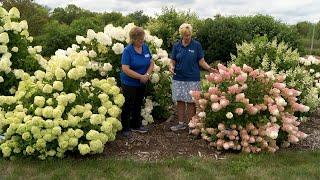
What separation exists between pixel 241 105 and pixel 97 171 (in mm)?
2089

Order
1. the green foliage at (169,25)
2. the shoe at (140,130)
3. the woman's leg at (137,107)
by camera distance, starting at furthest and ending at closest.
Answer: the green foliage at (169,25)
the shoe at (140,130)
the woman's leg at (137,107)

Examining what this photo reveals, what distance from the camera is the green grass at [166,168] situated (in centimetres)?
618

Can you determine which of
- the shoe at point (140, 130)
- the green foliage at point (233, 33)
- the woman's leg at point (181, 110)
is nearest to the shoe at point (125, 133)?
the shoe at point (140, 130)

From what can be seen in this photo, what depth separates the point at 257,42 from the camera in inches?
385

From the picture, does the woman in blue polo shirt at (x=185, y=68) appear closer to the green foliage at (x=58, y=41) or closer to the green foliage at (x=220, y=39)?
the green foliage at (x=58, y=41)

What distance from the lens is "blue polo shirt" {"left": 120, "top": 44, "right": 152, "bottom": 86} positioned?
7.25 meters

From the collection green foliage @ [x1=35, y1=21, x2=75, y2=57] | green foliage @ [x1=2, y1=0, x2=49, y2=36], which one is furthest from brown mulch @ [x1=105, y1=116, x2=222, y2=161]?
green foliage @ [x1=2, y1=0, x2=49, y2=36]

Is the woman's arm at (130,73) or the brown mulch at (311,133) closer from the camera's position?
the woman's arm at (130,73)

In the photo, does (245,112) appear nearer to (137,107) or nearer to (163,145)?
(163,145)

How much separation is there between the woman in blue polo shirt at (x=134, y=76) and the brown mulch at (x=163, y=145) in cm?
22

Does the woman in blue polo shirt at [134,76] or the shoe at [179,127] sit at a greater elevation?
the woman in blue polo shirt at [134,76]

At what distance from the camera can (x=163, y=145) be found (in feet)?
24.3

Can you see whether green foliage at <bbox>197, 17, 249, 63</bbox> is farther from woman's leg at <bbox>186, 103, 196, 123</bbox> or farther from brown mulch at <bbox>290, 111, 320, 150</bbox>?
woman's leg at <bbox>186, 103, 196, 123</bbox>

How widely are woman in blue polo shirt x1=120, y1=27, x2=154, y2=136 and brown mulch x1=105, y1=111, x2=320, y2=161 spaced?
0.74ft
